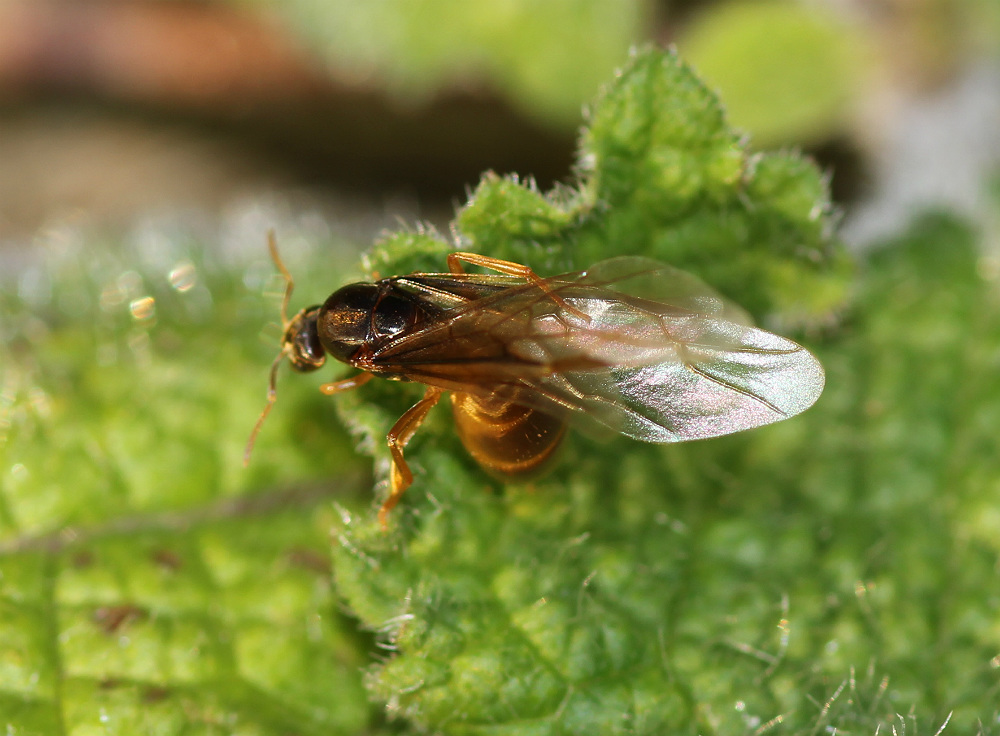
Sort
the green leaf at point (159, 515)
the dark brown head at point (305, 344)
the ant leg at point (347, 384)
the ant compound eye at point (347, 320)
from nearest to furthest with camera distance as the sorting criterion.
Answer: the green leaf at point (159, 515), the ant leg at point (347, 384), the ant compound eye at point (347, 320), the dark brown head at point (305, 344)

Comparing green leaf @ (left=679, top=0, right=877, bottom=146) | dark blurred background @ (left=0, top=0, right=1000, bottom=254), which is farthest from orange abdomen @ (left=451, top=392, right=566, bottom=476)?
green leaf @ (left=679, top=0, right=877, bottom=146)

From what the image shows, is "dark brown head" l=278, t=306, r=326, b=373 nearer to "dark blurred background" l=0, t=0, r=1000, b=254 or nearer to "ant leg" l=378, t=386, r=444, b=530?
"ant leg" l=378, t=386, r=444, b=530

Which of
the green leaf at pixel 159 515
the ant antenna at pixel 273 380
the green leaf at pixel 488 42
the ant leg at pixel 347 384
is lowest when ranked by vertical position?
A: the green leaf at pixel 159 515

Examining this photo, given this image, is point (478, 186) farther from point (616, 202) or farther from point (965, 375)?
point (965, 375)

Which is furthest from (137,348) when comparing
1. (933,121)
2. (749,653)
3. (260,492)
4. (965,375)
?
(933,121)

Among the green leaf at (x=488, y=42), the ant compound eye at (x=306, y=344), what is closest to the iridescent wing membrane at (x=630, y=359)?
the ant compound eye at (x=306, y=344)

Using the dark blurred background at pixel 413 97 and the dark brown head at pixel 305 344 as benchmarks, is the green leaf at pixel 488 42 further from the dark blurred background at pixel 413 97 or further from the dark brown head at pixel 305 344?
the dark brown head at pixel 305 344

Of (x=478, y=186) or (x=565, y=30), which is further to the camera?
(x=565, y=30)
